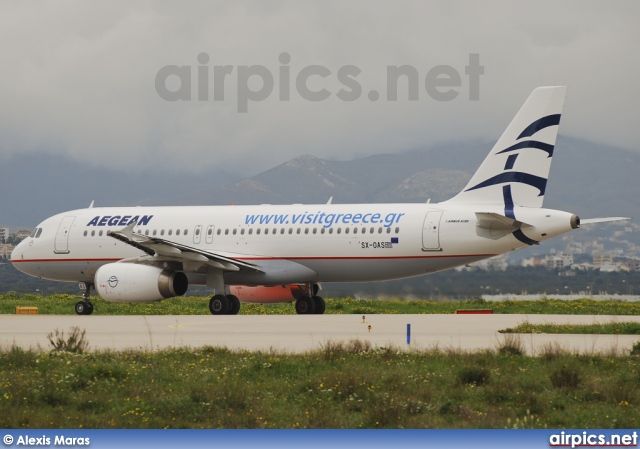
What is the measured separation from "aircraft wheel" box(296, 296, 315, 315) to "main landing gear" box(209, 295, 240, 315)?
2.53 meters

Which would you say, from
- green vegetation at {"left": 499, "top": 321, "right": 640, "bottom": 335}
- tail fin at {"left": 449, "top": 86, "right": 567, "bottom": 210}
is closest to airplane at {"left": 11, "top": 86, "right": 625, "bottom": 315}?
tail fin at {"left": 449, "top": 86, "right": 567, "bottom": 210}

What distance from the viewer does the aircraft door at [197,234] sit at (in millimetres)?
40125

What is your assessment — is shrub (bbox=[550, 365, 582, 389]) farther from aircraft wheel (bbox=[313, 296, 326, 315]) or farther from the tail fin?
aircraft wheel (bbox=[313, 296, 326, 315])

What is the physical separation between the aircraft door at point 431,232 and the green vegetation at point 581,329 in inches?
293

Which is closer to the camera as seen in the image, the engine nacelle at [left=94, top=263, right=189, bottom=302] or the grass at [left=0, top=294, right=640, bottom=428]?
the grass at [left=0, top=294, right=640, bottom=428]

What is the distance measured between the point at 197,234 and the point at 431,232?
954cm

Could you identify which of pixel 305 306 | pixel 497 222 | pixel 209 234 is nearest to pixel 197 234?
pixel 209 234

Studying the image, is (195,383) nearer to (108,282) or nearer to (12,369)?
(12,369)

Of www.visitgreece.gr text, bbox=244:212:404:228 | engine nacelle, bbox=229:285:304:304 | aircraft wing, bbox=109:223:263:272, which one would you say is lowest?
engine nacelle, bbox=229:285:304:304

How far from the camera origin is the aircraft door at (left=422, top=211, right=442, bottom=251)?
35.3 m

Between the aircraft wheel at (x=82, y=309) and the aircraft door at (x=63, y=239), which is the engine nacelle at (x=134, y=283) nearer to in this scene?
the aircraft wheel at (x=82, y=309)

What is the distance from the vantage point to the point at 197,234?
4022 cm

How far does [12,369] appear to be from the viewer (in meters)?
18.6

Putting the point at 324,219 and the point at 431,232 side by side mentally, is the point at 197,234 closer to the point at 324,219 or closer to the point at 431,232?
the point at 324,219
